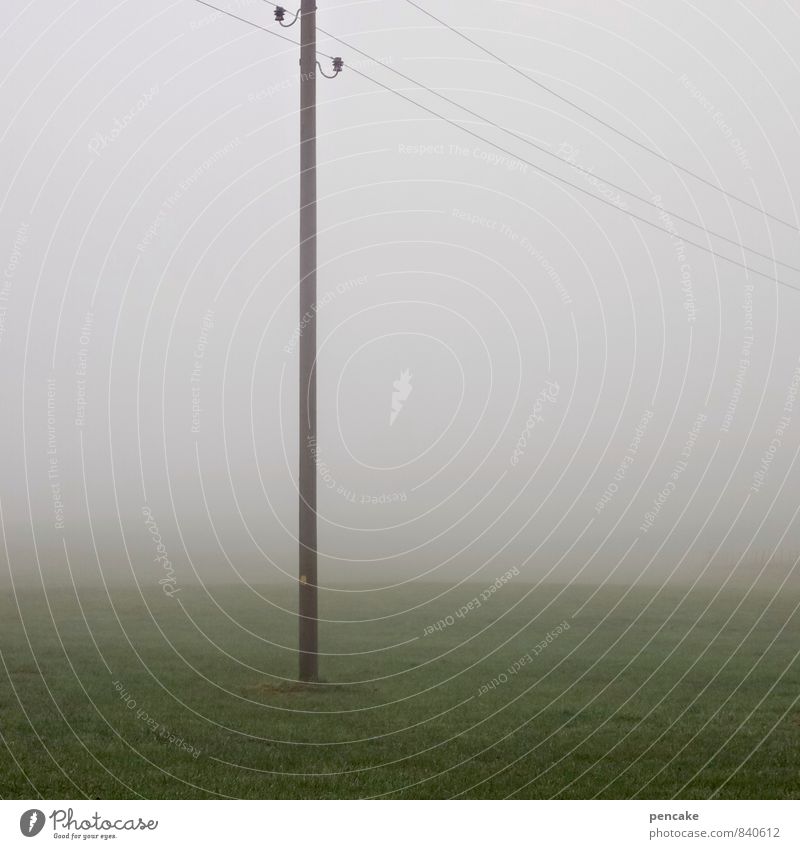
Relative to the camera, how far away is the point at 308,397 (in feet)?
53.1

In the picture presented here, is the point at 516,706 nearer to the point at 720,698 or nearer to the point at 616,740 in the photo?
the point at 616,740

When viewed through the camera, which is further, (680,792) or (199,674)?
(199,674)

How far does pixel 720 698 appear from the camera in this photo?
16.7 metres

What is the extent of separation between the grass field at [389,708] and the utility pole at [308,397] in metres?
0.86

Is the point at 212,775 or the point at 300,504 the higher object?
the point at 300,504
